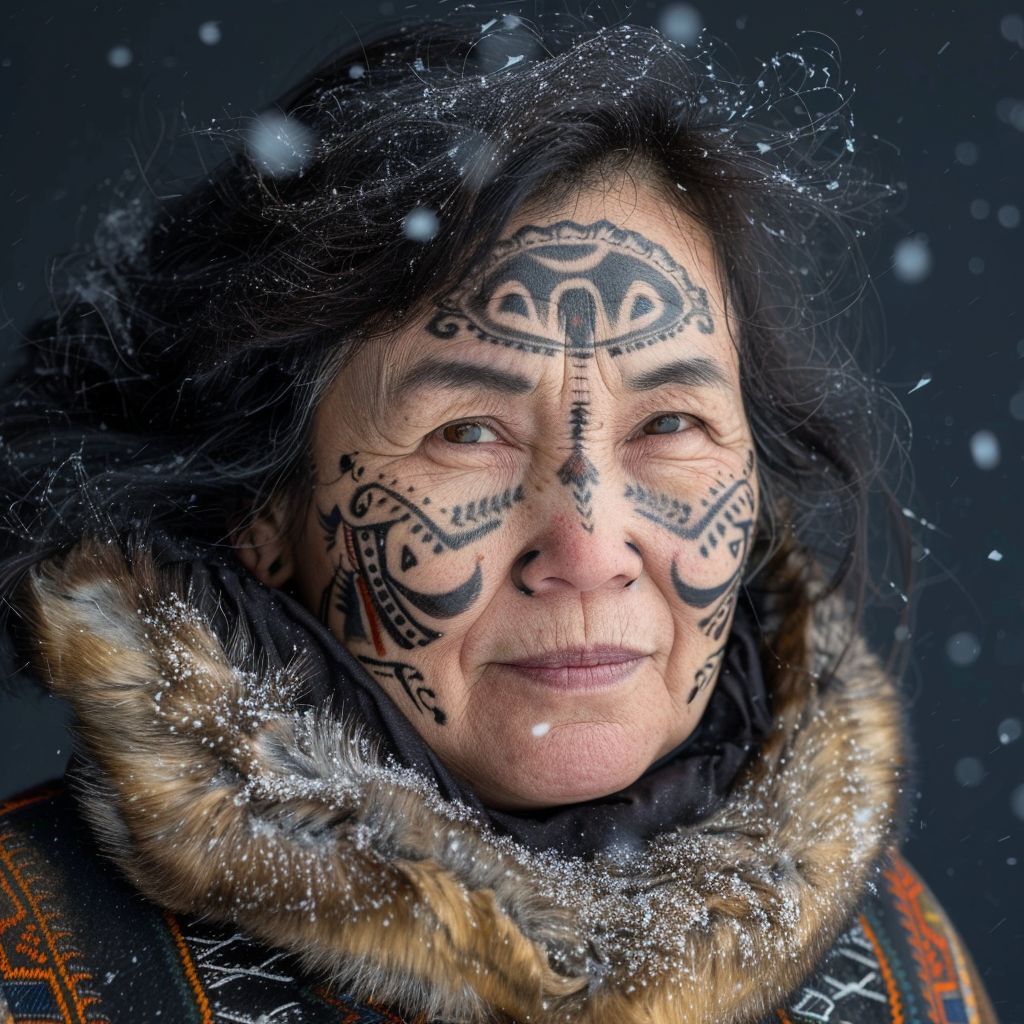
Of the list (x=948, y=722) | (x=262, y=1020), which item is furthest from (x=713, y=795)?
(x=948, y=722)

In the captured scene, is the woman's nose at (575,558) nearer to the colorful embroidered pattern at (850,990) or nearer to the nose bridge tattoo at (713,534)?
the nose bridge tattoo at (713,534)

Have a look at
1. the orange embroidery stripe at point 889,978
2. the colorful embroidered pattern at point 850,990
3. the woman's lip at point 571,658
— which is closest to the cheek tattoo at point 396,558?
the woman's lip at point 571,658

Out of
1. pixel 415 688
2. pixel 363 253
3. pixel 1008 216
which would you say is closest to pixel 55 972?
pixel 415 688

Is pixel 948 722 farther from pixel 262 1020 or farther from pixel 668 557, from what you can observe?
pixel 262 1020

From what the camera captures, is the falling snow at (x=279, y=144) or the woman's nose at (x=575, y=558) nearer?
the woman's nose at (x=575, y=558)

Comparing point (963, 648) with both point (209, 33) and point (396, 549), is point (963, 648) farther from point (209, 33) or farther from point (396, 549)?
point (209, 33)

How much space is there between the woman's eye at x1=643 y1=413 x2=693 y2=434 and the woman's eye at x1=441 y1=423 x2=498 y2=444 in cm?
24

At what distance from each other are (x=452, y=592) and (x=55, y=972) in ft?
2.31

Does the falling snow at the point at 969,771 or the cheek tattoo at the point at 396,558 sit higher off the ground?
the cheek tattoo at the point at 396,558

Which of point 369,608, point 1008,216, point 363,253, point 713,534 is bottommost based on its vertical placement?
point 369,608

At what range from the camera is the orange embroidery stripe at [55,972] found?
4.62ft

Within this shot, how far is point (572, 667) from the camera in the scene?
5.41 ft

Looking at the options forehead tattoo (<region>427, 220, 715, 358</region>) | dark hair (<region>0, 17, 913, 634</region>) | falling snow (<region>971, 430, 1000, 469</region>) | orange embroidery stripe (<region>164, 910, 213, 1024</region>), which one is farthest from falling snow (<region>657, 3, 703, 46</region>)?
orange embroidery stripe (<region>164, 910, 213, 1024</region>)

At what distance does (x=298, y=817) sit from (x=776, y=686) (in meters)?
0.93
